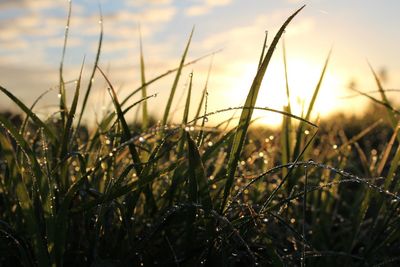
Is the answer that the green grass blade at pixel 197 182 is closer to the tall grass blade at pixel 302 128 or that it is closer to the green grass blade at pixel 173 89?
the green grass blade at pixel 173 89

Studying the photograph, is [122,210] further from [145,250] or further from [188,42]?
[188,42]

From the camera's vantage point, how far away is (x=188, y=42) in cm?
221

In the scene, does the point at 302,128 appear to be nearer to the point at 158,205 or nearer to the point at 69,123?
the point at 158,205

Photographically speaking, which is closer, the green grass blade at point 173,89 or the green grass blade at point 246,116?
the green grass blade at point 246,116

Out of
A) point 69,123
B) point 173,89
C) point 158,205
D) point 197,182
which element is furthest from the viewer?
point 173,89

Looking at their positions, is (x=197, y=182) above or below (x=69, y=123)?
below

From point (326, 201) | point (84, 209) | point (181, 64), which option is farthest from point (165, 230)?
point (326, 201)

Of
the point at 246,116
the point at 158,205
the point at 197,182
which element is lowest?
the point at 158,205

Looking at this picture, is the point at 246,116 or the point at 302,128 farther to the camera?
the point at 302,128

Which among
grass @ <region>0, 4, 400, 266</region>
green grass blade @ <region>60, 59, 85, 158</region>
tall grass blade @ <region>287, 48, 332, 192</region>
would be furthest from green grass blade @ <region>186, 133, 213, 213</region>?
tall grass blade @ <region>287, 48, 332, 192</region>

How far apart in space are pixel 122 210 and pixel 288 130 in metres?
0.83

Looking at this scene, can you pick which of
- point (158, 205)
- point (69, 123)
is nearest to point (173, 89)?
point (158, 205)

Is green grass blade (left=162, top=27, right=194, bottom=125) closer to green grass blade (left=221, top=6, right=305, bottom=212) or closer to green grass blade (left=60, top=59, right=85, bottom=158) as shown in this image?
green grass blade (left=60, top=59, right=85, bottom=158)

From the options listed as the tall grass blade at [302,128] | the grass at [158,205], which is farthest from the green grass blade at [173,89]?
the tall grass blade at [302,128]
